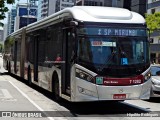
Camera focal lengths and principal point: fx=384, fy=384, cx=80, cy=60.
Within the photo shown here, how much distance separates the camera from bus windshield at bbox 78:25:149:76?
Result: 36.0 feet

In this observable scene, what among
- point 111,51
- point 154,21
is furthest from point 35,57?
point 154,21

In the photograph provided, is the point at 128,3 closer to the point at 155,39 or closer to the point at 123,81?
the point at 155,39

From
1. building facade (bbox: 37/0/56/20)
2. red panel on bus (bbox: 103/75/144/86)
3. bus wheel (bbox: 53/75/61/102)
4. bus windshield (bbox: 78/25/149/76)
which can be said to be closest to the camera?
red panel on bus (bbox: 103/75/144/86)

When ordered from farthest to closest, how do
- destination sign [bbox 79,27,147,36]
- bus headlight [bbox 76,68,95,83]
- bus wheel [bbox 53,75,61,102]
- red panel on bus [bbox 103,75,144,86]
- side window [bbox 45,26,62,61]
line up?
bus wheel [bbox 53,75,61,102]
side window [bbox 45,26,62,61]
destination sign [bbox 79,27,147,36]
red panel on bus [bbox 103,75,144,86]
bus headlight [bbox 76,68,95,83]

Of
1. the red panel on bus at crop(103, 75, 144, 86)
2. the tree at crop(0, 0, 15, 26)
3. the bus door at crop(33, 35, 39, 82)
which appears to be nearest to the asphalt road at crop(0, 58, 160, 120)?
the red panel on bus at crop(103, 75, 144, 86)

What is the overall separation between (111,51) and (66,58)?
1.66 m

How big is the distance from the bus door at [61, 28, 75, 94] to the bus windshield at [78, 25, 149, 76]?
725mm

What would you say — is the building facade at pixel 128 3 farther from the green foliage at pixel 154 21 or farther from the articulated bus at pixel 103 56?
the articulated bus at pixel 103 56

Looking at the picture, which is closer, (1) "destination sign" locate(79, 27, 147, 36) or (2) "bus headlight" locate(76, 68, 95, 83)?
(2) "bus headlight" locate(76, 68, 95, 83)

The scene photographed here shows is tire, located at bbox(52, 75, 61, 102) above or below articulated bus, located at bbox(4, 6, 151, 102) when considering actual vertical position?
below

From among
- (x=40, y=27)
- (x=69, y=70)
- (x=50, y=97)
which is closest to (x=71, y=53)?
(x=69, y=70)

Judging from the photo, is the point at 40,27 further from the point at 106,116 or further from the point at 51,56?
the point at 106,116

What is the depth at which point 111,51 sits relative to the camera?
11.1m

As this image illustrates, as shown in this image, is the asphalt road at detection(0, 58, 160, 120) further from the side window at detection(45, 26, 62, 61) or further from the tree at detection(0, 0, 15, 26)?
the tree at detection(0, 0, 15, 26)
